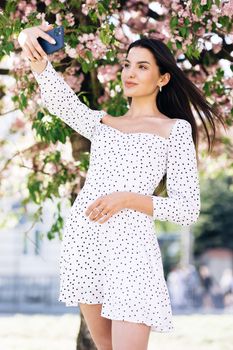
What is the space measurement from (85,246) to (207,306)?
90.5ft

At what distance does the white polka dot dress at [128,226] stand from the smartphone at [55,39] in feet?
0.49

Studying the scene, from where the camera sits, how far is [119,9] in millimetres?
6980

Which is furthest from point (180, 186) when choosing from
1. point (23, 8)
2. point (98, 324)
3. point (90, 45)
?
point (23, 8)

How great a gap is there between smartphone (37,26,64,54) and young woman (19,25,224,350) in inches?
1.2

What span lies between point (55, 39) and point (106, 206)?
0.70 meters

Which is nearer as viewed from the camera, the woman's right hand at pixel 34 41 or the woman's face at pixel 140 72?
the woman's right hand at pixel 34 41

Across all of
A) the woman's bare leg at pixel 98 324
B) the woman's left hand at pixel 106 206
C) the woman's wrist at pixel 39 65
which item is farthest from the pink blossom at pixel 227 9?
the woman's bare leg at pixel 98 324

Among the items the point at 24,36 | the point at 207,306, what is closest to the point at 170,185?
the point at 24,36

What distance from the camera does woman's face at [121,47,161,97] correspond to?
4195mm

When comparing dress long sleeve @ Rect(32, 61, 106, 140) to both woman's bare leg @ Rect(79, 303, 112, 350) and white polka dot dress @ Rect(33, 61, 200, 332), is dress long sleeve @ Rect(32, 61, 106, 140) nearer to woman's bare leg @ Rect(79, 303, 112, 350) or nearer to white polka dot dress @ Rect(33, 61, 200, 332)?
white polka dot dress @ Rect(33, 61, 200, 332)

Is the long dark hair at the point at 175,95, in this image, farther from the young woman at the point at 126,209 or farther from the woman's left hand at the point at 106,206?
the woman's left hand at the point at 106,206

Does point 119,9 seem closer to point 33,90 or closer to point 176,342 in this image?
point 33,90

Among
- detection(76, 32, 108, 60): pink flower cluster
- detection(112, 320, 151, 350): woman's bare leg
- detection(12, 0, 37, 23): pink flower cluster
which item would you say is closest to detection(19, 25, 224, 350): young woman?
detection(112, 320, 151, 350): woman's bare leg

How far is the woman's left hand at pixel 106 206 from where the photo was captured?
152 inches
